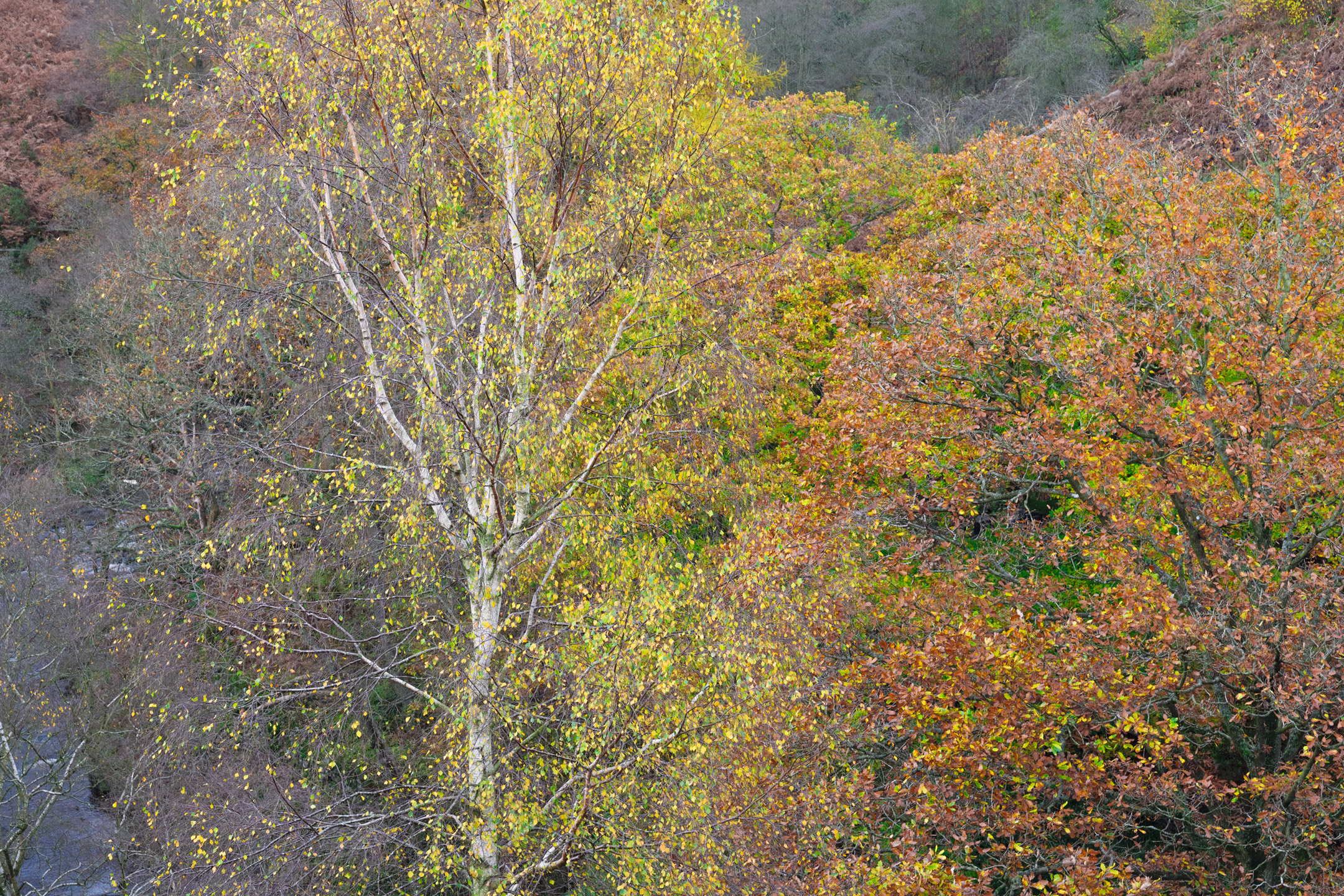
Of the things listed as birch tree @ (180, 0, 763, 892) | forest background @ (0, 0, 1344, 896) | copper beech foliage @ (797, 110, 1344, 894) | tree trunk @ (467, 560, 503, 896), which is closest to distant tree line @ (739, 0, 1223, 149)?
forest background @ (0, 0, 1344, 896)

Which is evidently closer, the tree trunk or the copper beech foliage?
the copper beech foliage

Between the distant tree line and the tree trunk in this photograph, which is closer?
the tree trunk

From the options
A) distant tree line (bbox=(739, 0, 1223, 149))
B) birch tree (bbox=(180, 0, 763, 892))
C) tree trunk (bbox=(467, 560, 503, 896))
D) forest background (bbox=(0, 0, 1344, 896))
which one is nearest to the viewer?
forest background (bbox=(0, 0, 1344, 896))

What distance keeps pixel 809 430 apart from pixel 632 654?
6.39 metres

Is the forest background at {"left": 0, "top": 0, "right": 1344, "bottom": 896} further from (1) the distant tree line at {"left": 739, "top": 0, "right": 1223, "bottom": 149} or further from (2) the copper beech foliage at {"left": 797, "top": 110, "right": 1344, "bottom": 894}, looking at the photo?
(1) the distant tree line at {"left": 739, "top": 0, "right": 1223, "bottom": 149}

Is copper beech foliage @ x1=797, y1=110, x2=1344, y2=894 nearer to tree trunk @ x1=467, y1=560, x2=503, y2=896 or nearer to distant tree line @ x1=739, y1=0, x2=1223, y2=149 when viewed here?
tree trunk @ x1=467, y1=560, x2=503, y2=896

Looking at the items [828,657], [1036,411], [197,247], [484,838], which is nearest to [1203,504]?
[1036,411]

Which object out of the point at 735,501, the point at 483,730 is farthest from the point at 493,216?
the point at 483,730

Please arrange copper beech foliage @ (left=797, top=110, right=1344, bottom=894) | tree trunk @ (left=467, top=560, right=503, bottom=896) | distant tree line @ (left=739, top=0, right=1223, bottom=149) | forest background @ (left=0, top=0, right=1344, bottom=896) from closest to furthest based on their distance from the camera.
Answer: copper beech foliage @ (left=797, top=110, right=1344, bottom=894) → forest background @ (left=0, top=0, right=1344, bottom=896) → tree trunk @ (left=467, top=560, right=503, bottom=896) → distant tree line @ (left=739, top=0, right=1223, bottom=149)

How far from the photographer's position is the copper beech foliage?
8180 millimetres

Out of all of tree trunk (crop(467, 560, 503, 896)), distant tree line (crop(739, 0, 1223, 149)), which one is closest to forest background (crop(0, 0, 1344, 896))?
tree trunk (crop(467, 560, 503, 896))

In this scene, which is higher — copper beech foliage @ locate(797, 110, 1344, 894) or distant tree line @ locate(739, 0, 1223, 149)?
distant tree line @ locate(739, 0, 1223, 149)

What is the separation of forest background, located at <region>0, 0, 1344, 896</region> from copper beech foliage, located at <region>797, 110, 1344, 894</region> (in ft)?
0.23

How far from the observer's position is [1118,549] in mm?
8789
